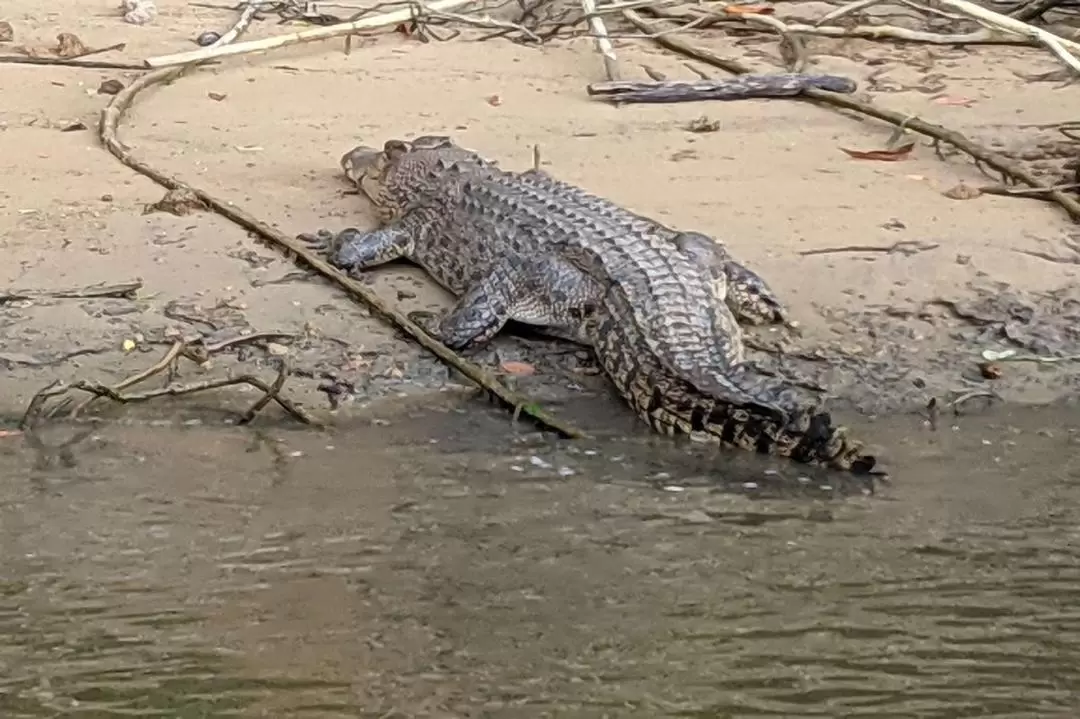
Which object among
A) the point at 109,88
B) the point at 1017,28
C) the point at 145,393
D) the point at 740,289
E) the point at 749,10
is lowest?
the point at 145,393

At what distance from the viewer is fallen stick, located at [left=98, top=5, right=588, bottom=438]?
4.81m

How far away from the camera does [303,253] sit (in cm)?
566

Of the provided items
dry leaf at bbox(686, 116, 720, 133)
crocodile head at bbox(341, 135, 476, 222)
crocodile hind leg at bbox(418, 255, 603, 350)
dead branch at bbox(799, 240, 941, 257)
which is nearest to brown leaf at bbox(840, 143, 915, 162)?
dry leaf at bbox(686, 116, 720, 133)

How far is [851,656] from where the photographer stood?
3.38 m

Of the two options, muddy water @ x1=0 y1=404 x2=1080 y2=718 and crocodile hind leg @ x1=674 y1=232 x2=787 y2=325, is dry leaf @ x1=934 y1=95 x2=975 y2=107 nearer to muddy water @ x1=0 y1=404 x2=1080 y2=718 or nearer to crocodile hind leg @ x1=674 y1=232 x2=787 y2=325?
crocodile hind leg @ x1=674 y1=232 x2=787 y2=325

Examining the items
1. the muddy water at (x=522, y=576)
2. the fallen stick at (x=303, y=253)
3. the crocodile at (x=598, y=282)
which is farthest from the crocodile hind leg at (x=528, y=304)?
the muddy water at (x=522, y=576)

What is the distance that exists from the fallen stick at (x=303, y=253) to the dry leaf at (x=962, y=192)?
228cm

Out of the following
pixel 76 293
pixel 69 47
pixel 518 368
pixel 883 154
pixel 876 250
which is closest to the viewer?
pixel 518 368

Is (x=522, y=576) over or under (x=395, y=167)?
under

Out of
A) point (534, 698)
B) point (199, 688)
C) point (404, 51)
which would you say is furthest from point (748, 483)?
point (404, 51)

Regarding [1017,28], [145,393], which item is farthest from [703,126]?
[145,393]

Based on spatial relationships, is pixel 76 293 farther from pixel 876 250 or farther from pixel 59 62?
pixel 876 250

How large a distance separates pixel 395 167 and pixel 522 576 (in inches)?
111

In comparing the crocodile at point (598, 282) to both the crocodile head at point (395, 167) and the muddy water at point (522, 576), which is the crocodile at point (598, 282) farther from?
the muddy water at point (522, 576)
